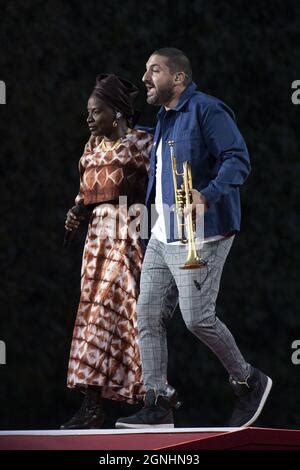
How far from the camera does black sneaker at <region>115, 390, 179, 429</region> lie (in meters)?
4.62

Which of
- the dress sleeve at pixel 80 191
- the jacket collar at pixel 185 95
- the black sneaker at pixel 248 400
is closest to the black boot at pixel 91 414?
the black sneaker at pixel 248 400

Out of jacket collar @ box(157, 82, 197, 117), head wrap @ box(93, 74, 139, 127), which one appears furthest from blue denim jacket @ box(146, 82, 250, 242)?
head wrap @ box(93, 74, 139, 127)

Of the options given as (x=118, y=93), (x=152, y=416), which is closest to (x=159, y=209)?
(x=118, y=93)

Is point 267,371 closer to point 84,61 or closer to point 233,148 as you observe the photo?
point 233,148

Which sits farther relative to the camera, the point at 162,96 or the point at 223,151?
the point at 162,96

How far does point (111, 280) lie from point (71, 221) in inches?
13.9

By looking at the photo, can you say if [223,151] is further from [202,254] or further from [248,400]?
[248,400]

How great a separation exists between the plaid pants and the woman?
0.52 ft

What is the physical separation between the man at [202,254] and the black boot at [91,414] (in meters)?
0.21

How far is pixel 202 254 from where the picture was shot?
4.65 m

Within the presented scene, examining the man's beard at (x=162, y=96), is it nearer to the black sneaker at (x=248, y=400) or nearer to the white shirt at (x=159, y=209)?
the white shirt at (x=159, y=209)

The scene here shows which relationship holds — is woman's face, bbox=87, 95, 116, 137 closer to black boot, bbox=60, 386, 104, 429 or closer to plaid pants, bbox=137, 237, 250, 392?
plaid pants, bbox=137, 237, 250, 392

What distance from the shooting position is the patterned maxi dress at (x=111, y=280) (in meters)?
4.83

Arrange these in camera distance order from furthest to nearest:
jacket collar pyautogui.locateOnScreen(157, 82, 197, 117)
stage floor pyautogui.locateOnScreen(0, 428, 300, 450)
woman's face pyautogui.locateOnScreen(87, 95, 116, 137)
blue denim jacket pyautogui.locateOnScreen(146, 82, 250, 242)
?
woman's face pyautogui.locateOnScreen(87, 95, 116, 137) → jacket collar pyautogui.locateOnScreen(157, 82, 197, 117) → blue denim jacket pyautogui.locateOnScreen(146, 82, 250, 242) → stage floor pyautogui.locateOnScreen(0, 428, 300, 450)
